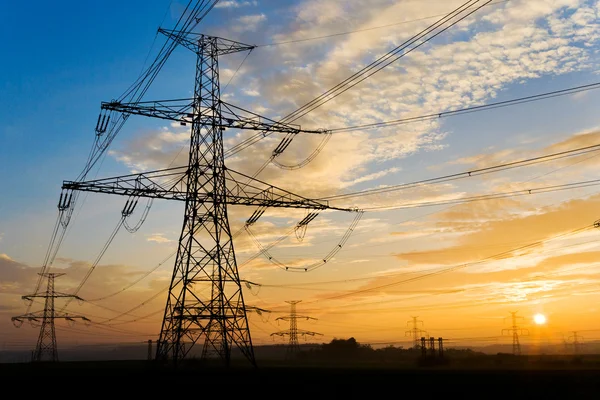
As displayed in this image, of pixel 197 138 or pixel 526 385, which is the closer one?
pixel 526 385

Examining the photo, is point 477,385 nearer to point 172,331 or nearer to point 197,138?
point 172,331

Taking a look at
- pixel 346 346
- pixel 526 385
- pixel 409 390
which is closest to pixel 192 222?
pixel 409 390

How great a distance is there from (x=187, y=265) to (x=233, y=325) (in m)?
5.37

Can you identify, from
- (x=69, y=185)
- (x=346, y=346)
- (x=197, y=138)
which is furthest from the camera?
(x=346, y=346)

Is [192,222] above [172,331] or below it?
above

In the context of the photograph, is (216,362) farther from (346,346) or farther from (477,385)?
(346,346)

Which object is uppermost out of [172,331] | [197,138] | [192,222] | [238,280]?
[197,138]

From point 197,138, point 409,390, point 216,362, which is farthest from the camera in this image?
point 216,362

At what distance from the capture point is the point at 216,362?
64750mm

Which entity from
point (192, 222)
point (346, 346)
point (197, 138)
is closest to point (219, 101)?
point (197, 138)

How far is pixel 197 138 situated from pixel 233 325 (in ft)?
46.1

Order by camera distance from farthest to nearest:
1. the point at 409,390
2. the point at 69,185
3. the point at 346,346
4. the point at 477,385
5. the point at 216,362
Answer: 1. the point at 346,346
2. the point at 216,362
3. the point at 69,185
4. the point at 477,385
5. the point at 409,390

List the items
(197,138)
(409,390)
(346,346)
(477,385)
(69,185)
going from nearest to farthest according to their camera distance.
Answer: (409,390), (477,385), (69,185), (197,138), (346,346)

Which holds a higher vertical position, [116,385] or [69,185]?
[69,185]
